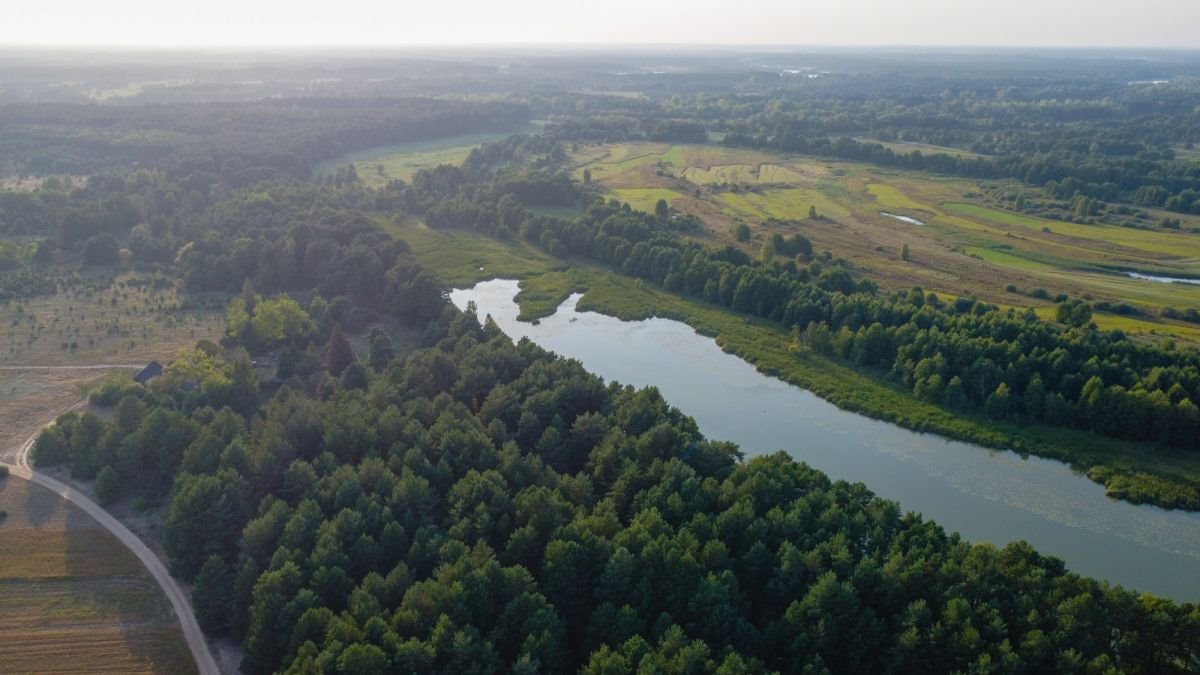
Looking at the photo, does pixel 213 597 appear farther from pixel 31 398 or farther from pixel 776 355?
pixel 776 355

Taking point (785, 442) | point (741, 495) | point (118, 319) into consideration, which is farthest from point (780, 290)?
point (118, 319)

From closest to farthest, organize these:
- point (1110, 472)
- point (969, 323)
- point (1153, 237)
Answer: point (1110, 472)
point (969, 323)
point (1153, 237)

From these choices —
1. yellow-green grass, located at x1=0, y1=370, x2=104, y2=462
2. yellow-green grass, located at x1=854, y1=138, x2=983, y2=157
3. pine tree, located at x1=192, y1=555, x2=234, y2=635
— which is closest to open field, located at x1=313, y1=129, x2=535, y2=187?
yellow-green grass, located at x1=0, y1=370, x2=104, y2=462

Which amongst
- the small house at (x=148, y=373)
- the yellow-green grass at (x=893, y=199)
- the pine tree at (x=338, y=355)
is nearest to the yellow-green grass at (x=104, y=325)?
the small house at (x=148, y=373)

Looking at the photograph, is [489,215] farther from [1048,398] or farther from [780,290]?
[1048,398]

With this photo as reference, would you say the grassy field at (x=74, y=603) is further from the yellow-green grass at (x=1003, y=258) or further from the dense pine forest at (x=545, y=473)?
the yellow-green grass at (x=1003, y=258)

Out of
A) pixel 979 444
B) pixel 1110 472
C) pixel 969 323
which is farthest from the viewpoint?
pixel 969 323

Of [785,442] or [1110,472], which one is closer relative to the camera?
[1110,472]

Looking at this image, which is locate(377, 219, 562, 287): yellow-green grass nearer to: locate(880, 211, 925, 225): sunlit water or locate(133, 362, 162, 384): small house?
locate(133, 362, 162, 384): small house
